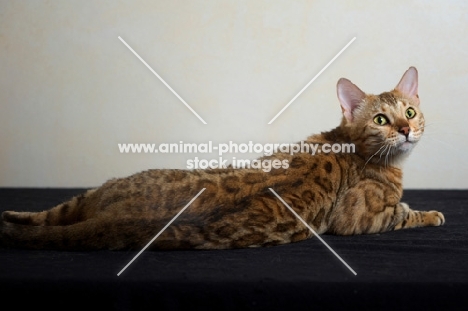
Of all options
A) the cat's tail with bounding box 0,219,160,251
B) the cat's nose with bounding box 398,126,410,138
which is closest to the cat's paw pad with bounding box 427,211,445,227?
the cat's nose with bounding box 398,126,410,138

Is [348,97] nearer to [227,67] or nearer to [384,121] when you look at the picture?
[384,121]

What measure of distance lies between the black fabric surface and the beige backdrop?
1918 mm

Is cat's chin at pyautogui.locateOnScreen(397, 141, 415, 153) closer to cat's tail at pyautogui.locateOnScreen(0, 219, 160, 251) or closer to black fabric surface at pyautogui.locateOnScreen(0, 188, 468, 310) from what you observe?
black fabric surface at pyautogui.locateOnScreen(0, 188, 468, 310)

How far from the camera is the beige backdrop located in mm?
3584

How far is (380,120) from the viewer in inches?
87.2

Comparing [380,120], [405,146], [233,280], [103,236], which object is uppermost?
[380,120]

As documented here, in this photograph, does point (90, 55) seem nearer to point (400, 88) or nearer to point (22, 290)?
point (400, 88)

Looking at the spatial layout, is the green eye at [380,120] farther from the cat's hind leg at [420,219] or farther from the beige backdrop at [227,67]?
the beige backdrop at [227,67]

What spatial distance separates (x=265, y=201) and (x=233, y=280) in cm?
48

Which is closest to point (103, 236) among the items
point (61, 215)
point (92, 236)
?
point (92, 236)

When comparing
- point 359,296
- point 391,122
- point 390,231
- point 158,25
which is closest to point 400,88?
point 391,122

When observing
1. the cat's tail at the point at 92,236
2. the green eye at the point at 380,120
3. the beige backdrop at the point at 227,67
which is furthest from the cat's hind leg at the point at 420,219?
the beige backdrop at the point at 227,67

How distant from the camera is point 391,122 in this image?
2193mm

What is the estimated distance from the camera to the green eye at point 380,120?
2207 mm
